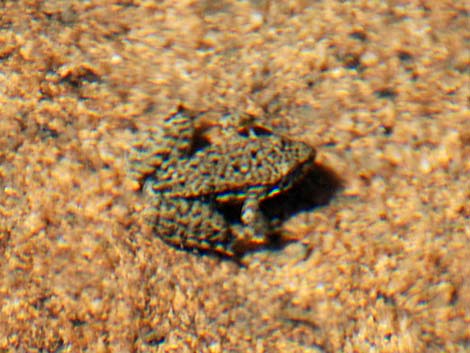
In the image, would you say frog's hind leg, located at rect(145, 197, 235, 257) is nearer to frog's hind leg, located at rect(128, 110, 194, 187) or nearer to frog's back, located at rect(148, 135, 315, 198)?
frog's back, located at rect(148, 135, 315, 198)

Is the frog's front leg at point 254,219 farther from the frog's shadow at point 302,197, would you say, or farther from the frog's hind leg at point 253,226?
the frog's shadow at point 302,197

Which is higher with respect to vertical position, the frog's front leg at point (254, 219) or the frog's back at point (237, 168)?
the frog's back at point (237, 168)

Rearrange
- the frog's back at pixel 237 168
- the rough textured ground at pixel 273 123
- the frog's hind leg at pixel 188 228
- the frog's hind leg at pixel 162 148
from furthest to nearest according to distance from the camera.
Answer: the frog's hind leg at pixel 162 148 → the frog's back at pixel 237 168 → the frog's hind leg at pixel 188 228 → the rough textured ground at pixel 273 123

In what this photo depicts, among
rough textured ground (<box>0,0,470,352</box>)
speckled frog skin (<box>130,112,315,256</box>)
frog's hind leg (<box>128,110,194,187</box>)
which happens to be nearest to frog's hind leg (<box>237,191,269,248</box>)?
speckled frog skin (<box>130,112,315,256</box>)

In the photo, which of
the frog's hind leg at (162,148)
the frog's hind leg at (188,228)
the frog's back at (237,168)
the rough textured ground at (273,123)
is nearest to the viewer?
the rough textured ground at (273,123)

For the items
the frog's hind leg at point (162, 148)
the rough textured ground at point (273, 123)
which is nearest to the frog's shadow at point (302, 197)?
the rough textured ground at point (273, 123)

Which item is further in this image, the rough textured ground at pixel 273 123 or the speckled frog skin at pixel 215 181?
the speckled frog skin at pixel 215 181
